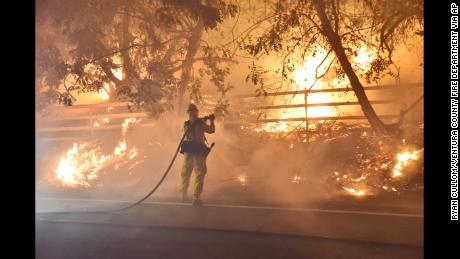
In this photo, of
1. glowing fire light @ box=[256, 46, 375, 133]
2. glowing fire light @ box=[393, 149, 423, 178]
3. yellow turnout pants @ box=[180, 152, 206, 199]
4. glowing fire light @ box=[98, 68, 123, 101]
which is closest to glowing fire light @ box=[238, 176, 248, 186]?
yellow turnout pants @ box=[180, 152, 206, 199]

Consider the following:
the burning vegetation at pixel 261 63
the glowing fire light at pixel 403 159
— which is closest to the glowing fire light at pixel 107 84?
the burning vegetation at pixel 261 63

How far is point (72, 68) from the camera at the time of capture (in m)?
9.12

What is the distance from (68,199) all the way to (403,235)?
7.41 meters

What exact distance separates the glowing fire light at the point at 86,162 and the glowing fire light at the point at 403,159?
7.71m

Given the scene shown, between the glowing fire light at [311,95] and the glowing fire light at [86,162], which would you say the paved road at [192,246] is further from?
the glowing fire light at [86,162]

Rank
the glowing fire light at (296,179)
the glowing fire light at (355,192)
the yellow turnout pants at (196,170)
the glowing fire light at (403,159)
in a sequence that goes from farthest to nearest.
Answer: the glowing fire light at (296,179)
the glowing fire light at (403,159)
the glowing fire light at (355,192)
the yellow turnout pants at (196,170)

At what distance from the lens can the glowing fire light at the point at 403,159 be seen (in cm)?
831

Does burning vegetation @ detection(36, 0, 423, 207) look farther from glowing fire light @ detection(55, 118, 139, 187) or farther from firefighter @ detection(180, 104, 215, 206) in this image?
firefighter @ detection(180, 104, 215, 206)

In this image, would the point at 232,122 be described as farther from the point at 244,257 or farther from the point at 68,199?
the point at 244,257

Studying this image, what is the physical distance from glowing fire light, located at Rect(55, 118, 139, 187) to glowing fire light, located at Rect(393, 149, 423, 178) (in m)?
7.71

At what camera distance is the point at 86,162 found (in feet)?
42.4
